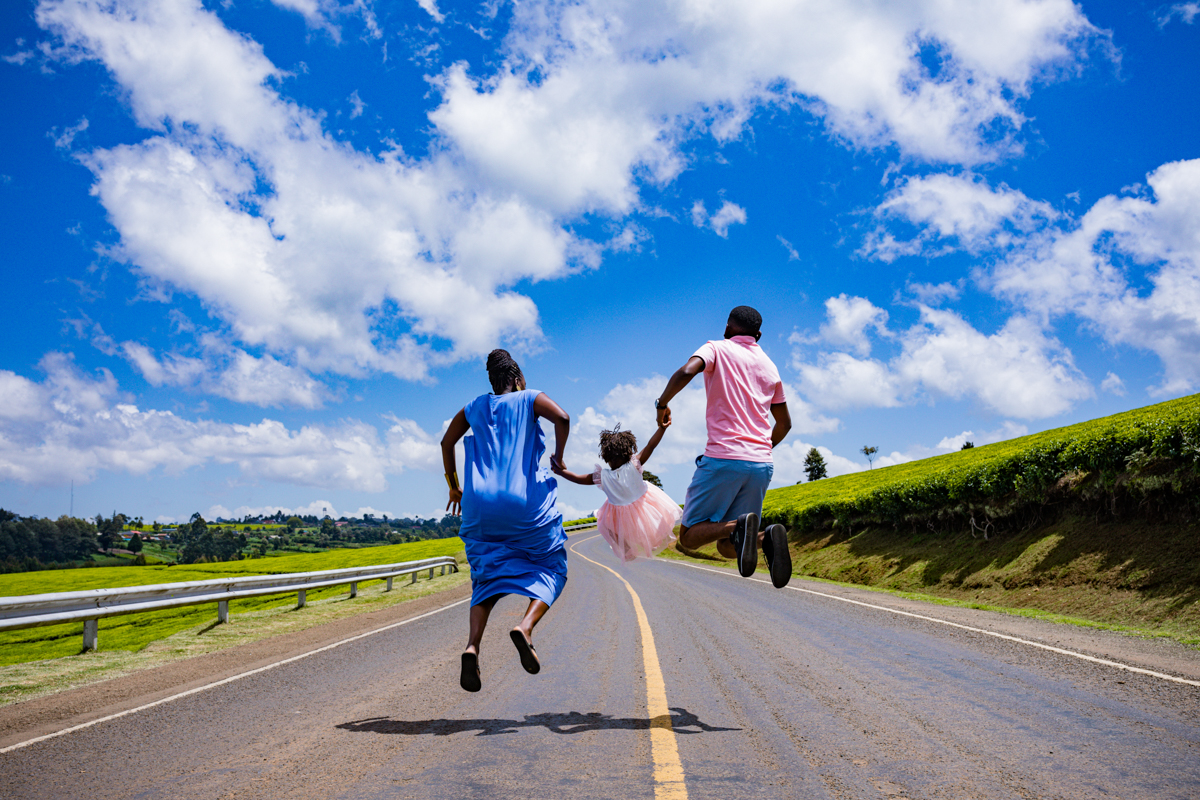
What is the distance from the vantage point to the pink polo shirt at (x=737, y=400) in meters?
4.88

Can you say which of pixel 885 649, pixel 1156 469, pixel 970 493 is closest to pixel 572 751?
pixel 885 649

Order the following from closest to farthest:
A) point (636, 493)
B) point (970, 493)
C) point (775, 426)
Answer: point (636, 493) < point (775, 426) < point (970, 493)

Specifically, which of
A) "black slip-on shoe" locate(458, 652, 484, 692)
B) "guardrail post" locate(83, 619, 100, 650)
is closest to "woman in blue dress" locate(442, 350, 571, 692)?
"black slip-on shoe" locate(458, 652, 484, 692)

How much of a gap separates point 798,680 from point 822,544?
89.4 ft

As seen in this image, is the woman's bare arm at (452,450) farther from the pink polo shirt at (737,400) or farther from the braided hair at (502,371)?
the pink polo shirt at (737,400)

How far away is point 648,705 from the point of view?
5246 mm

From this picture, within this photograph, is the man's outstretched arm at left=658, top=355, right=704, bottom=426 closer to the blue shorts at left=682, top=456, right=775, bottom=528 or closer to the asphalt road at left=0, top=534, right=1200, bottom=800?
the blue shorts at left=682, top=456, right=775, bottom=528

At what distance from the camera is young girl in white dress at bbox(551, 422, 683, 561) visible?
4.95 metres

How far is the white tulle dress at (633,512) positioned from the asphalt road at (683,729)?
1.24 m

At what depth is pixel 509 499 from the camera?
4.26m

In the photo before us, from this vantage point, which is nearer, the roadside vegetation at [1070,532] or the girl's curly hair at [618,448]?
the girl's curly hair at [618,448]

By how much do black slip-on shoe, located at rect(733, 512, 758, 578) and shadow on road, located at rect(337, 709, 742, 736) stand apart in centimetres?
111

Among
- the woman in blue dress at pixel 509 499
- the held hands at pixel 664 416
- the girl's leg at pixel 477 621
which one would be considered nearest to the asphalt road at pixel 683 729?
the girl's leg at pixel 477 621

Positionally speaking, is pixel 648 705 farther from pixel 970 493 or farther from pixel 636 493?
pixel 970 493
